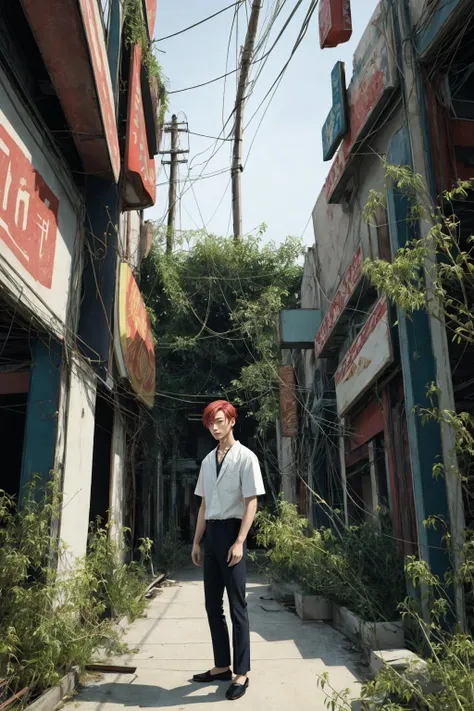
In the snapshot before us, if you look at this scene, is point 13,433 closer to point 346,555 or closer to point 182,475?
point 346,555

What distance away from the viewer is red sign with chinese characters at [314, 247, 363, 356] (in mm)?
7316

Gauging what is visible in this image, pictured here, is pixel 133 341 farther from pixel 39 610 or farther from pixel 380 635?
pixel 380 635

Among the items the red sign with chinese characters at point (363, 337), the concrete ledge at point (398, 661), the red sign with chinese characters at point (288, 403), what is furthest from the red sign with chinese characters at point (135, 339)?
the concrete ledge at point (398, 661)

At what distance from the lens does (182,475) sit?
16.3 m

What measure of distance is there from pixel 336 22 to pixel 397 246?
3.22 meters

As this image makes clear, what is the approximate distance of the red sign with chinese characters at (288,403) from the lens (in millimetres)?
11312

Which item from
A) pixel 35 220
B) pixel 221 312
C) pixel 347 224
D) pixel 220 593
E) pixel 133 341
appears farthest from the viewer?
pixel 221 312

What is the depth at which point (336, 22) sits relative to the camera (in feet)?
22.0

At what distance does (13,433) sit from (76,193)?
147 inches

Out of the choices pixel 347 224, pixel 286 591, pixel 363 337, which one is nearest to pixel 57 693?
pixel 286 591

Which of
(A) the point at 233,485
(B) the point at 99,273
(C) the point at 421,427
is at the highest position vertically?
(B) the point at 99,273

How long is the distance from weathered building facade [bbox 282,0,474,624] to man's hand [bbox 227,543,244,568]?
1357 millimetres

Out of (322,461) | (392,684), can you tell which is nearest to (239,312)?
(322,461)

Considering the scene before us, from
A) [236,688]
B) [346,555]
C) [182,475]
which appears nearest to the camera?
[236,688]
